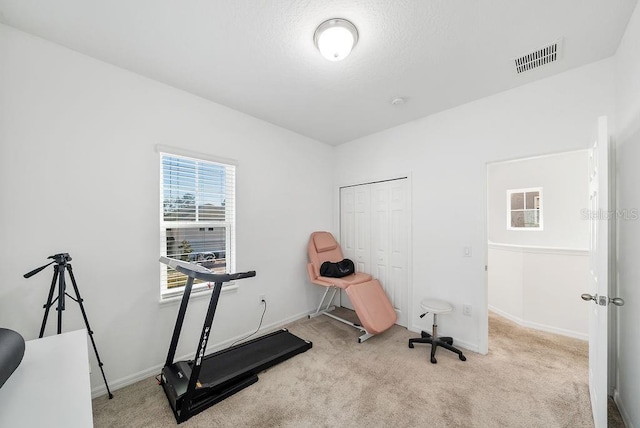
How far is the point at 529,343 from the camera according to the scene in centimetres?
283

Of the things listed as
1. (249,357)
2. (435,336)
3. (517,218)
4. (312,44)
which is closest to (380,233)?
(435,336)

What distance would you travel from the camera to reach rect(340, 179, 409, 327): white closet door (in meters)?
3.42

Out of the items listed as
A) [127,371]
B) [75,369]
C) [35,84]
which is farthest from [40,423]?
[35,84]

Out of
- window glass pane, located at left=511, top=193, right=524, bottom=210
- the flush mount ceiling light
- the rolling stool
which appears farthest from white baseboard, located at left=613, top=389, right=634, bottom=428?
window glass pane, located at left=511, top=193, right=524, bottom=210

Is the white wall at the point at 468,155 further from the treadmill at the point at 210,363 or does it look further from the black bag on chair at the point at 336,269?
the treadmill at the point at 210,363

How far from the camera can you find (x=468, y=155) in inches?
110

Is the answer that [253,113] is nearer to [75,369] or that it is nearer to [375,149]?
[375,149]

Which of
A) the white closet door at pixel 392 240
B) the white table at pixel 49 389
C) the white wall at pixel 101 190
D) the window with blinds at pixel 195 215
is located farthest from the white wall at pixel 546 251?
the white table at pixel 49 389

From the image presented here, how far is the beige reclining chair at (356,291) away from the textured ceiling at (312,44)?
2.11m

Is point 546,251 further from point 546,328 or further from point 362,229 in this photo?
point 362,229

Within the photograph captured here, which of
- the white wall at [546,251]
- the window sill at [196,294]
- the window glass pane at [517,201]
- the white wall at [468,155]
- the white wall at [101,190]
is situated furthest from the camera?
the window glass pane at [517,201]

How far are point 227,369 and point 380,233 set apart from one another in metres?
2.55

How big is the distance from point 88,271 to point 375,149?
354 centimetres

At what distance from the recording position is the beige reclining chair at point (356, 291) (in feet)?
9.48
